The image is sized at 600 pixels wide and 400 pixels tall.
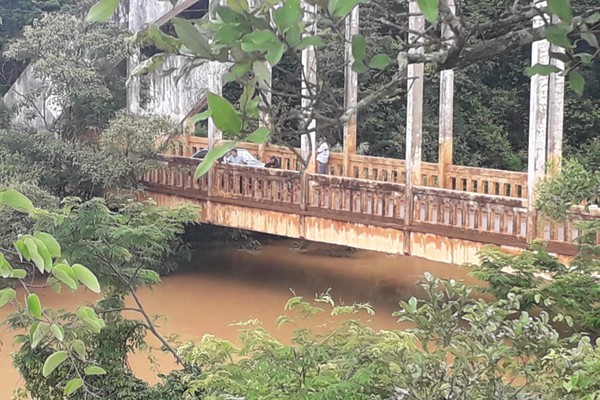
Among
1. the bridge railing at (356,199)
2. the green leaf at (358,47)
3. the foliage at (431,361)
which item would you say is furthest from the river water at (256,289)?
the green leaf at (358,47)

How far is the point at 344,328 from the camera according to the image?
341 centimetres

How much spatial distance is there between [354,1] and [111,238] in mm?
4023

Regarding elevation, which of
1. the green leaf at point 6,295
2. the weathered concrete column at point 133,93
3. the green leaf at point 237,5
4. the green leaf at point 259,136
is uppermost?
the weathered concrete column at point 133,93

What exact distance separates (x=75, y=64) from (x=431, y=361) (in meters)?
6.90

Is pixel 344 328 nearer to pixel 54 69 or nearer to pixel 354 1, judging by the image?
pixel 354 1

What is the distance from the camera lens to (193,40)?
2.46ft

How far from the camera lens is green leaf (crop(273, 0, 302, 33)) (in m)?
0.66

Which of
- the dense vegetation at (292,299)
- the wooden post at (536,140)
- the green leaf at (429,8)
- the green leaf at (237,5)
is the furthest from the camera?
the wooden post at (536,140)

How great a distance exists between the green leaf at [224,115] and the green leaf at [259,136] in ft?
0.05

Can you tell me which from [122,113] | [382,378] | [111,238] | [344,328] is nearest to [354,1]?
[382,378]

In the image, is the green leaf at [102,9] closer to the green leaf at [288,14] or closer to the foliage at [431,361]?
the green leaf at [288,14]

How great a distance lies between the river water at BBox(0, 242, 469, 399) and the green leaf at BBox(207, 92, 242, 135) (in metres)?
5.32

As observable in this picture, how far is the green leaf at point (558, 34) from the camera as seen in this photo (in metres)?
0.83

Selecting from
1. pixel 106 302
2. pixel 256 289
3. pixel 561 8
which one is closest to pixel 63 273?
pixel 561 8
